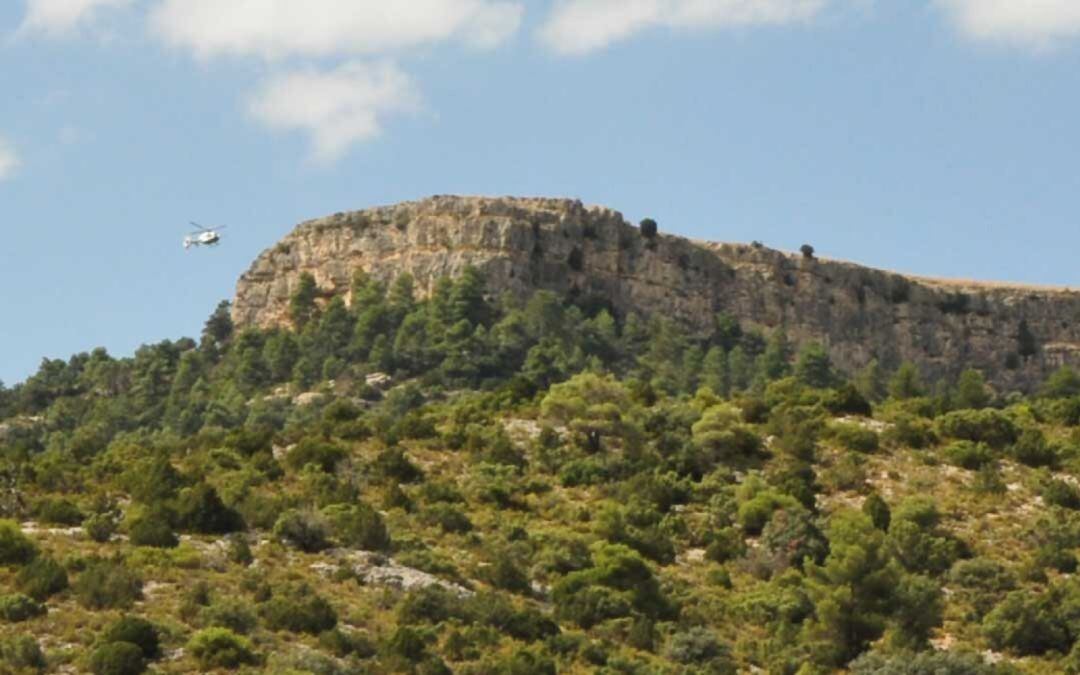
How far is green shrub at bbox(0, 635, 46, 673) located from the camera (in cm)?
4306

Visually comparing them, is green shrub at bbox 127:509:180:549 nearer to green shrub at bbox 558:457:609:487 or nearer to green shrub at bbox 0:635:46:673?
green shrub at bbox 0:635:46:673

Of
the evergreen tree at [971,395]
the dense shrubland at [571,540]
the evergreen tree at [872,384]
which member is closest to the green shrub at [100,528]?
the dense shrubland at [571,540]

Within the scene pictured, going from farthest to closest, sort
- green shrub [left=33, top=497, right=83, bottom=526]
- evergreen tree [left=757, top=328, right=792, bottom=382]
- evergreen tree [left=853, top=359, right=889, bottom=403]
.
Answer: evergreen tree [left=757, top=328, right=792, bottom=382] → evergreen tree [left=853, top=359, right=889, bottom=403] → green shrub [left=33, top=497, right=83, bottom=526]

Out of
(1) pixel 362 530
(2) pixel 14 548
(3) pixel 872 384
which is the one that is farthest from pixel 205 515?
(3) pixel 872 384

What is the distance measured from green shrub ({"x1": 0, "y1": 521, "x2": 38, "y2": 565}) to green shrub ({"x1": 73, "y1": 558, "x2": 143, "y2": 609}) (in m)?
1.99

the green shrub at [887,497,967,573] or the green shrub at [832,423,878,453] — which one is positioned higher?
the green shrub at [832,423,878,453]

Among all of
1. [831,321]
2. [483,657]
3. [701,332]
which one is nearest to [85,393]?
[701,332]

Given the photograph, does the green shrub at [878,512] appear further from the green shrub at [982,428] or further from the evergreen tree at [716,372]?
the evergreen tree at [716,372]

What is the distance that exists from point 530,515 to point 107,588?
1670 cm

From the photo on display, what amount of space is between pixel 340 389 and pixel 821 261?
29046 millimetres

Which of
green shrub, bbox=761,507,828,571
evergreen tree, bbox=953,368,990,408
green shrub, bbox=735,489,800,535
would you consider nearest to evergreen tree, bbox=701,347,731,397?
evergreen tree, bbox=953,368,990,408

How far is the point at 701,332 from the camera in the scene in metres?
109

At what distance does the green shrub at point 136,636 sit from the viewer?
146ft

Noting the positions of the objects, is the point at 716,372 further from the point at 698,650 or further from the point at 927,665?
the point at 927,665
